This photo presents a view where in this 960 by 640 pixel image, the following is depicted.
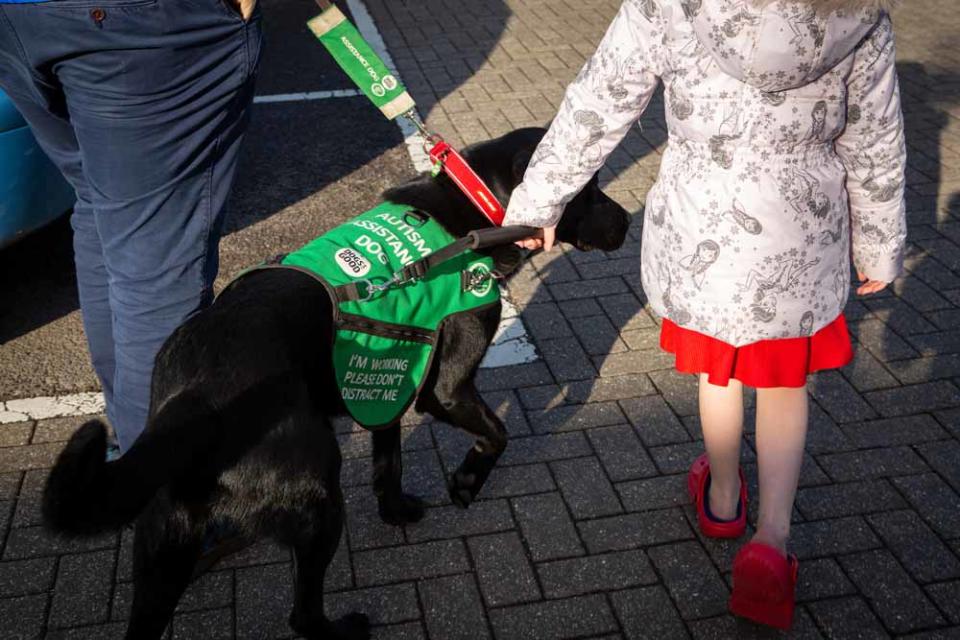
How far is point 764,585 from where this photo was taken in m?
2.40

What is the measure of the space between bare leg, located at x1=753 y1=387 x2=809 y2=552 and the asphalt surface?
2431mm

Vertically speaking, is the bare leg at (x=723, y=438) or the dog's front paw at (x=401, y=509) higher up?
the bare leg at (x=723, y=438)

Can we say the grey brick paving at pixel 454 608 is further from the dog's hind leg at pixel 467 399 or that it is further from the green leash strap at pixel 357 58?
the green leash strap at pixel 357 58

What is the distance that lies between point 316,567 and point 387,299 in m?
0.70

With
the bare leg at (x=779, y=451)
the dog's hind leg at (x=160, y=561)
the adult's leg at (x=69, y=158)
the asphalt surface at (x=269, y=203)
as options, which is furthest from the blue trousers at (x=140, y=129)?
the bare leg at (x=779, y=451)

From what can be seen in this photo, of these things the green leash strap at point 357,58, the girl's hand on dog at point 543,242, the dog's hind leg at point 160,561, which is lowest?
the dog's hind leg at point 160,561

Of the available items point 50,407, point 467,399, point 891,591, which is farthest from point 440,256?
point 50,407

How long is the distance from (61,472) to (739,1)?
1.62 metres

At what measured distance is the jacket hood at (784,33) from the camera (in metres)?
1.91

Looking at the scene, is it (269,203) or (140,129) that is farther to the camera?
(269,203)

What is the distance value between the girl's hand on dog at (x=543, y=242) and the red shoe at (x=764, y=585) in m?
0.98

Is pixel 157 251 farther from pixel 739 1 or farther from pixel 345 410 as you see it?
pixel 739 1

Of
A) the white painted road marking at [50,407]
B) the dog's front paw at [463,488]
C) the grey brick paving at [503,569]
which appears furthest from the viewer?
the white painted road marking at [50,407]

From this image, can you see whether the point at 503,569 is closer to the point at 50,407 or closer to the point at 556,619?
the point at 556,619
